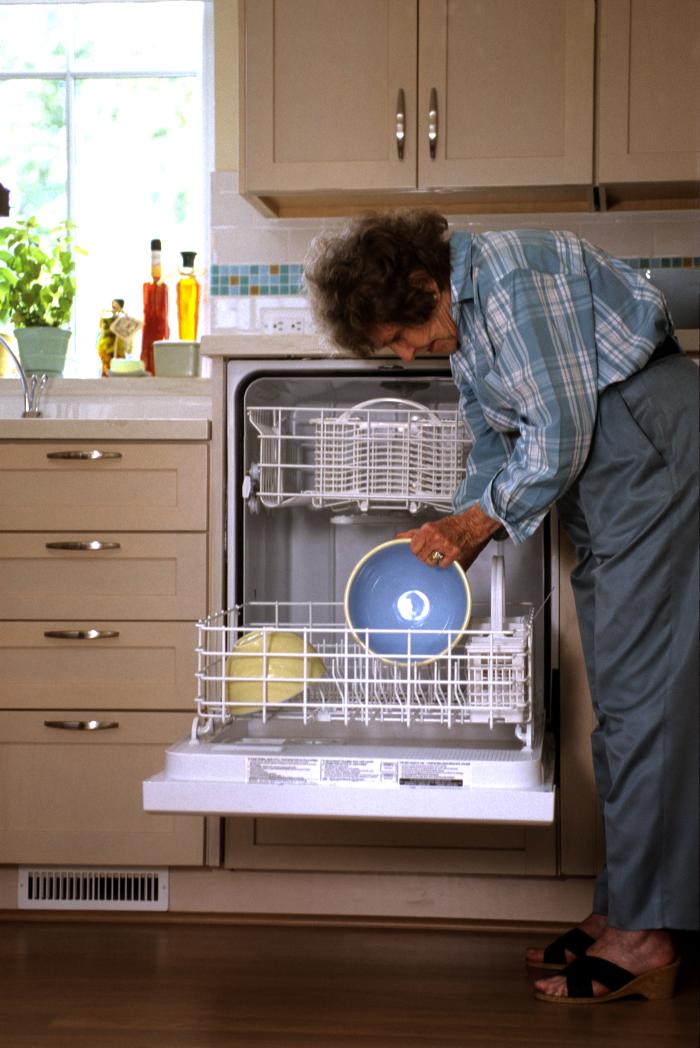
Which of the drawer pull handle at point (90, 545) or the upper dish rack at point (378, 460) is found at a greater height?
the upper dish rack at point (378, 460)

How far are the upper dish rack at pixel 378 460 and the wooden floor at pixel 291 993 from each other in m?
0.80

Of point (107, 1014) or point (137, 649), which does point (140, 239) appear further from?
point (107, 1014)

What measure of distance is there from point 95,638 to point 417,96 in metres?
1.39

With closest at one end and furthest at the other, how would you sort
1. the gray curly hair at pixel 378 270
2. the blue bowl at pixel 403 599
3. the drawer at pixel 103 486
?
1. the gray curly hair at pixel 378 270
2. the blue bowl at pixel 403 599
3. the drawer at pixel 103 486

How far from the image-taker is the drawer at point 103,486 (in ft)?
7.83

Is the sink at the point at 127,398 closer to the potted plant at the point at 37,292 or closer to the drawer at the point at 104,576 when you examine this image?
the potted plant at the point at 37,292

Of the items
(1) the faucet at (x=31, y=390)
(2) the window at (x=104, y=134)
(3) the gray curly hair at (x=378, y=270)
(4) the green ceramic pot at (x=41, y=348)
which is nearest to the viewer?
(3) the gray curly hair at (x=378, y=270)

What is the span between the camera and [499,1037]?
71.7 inches

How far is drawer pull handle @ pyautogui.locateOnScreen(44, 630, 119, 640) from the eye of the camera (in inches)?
94.4

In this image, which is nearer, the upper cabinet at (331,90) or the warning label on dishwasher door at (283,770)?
the warning label on dishwasher door at (283,770)

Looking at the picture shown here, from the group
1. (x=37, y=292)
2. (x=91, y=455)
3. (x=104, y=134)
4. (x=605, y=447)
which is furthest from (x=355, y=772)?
(x=104, y=134)

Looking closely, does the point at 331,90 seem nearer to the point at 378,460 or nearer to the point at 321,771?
the point at 378,460

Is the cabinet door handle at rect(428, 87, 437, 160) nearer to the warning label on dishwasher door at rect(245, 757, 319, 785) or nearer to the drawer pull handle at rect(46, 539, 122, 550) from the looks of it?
the drawer pull handle at rect(46, 539, 122, 550)

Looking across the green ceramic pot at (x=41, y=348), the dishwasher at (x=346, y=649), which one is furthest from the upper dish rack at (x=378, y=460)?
the green ceramic pot at (x=41, y=348)
